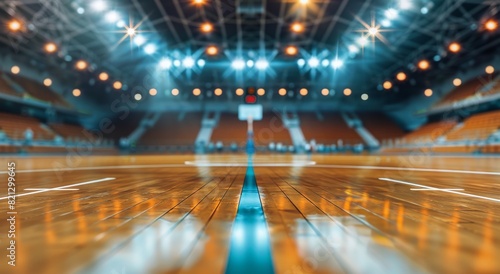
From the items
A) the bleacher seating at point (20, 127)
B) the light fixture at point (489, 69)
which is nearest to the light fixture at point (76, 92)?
the bleacher seating at point (20, 127)

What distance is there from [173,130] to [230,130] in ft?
19.7

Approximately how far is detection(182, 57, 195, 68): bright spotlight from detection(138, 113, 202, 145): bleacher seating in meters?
7.76

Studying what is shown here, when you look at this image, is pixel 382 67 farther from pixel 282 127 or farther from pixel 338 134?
pixel 282 127

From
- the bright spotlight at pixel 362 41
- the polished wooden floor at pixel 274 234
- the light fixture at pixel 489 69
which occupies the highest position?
the bright spotlight at pixel 362 41

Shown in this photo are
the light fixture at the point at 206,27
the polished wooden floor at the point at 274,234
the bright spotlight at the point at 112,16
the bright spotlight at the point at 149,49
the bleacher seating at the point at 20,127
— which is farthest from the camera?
the bright spotlight at the point at 149,49

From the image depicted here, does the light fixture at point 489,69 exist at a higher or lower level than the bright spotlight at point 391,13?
lower

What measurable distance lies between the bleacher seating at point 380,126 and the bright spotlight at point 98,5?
86.7 feet

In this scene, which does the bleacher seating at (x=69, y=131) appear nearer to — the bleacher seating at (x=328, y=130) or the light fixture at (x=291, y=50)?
the light fixture at (x=291, y=50)

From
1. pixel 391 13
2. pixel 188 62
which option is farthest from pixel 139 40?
pixel 391 13

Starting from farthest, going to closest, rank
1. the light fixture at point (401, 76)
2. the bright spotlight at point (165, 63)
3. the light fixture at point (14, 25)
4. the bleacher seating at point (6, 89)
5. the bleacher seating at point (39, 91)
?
the light fixture at point (401, 76) → the bright spotlight at point (165, 63) → the bleacher seating at point (39, 91) → the bleacher seating at point (6, 89) → the light fixture at point (14, 25)

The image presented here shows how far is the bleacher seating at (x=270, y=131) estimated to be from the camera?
2945cm

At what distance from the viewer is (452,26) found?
56.0ft

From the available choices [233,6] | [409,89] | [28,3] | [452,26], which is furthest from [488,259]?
[409,89]

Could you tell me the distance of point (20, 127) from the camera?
21.1 m
